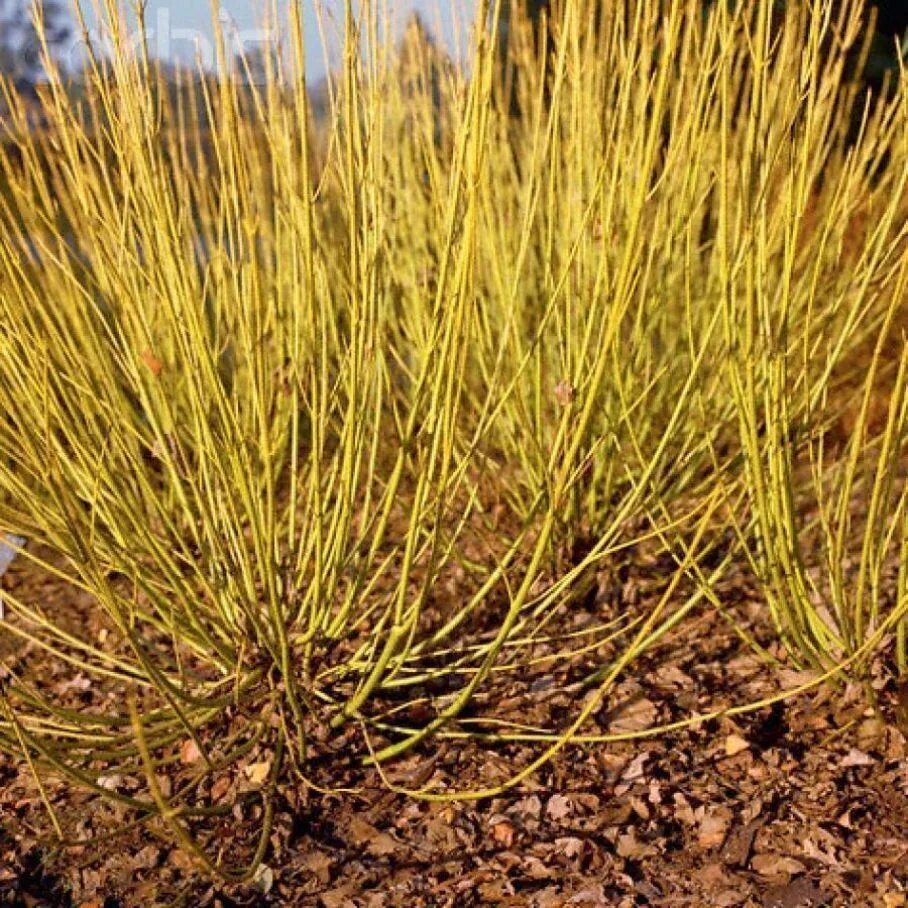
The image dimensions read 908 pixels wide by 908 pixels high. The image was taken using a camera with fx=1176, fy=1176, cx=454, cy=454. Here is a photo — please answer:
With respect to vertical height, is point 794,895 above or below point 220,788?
above

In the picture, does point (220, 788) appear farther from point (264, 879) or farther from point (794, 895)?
point (794, 895)

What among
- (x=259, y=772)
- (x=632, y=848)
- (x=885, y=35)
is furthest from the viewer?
(x=885, y=35)

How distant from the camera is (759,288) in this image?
1.77m

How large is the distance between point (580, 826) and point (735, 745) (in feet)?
1.03

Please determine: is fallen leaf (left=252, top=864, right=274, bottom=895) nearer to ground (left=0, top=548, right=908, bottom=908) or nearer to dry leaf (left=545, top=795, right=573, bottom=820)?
ground (left=0, top=548, right=908, bottom=908)

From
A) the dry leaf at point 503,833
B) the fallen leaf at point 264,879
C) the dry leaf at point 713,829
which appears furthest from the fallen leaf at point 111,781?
the dry leaf at point 713,829

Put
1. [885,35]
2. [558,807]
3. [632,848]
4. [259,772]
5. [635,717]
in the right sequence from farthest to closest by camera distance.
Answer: [885,35], [635,717], [259,772], [558,807], [632,848]

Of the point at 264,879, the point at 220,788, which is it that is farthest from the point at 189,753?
the point at 264,879

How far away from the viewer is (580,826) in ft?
6.06

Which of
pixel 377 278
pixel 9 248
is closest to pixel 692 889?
pixel 377 278

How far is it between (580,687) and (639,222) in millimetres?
1003

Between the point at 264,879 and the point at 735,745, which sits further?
the point at 735,745

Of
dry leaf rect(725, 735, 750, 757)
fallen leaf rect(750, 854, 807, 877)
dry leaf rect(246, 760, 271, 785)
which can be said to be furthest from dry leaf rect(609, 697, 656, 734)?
dry leaf rect(246, 760, 271, 785)

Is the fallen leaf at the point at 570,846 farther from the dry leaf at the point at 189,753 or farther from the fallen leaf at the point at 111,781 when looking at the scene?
the fallen leaf at the point at 111,781
